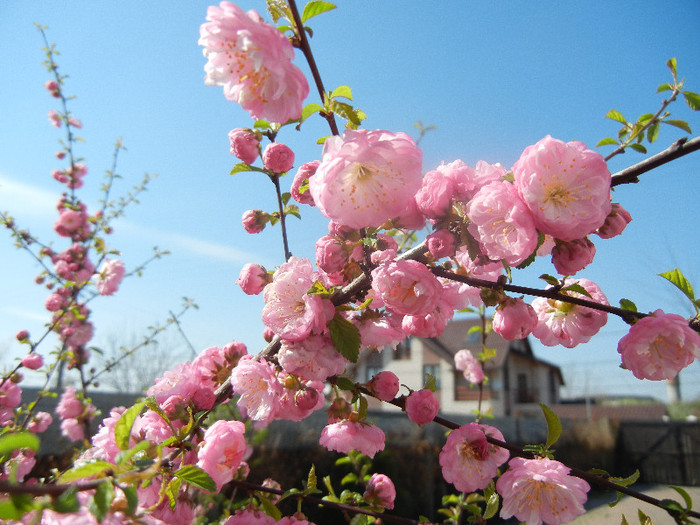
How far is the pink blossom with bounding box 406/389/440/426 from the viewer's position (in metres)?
1.04

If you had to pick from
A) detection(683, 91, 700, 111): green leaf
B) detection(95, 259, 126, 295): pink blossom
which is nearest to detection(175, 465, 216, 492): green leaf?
detection(683, 91, 700, 111): green leaf

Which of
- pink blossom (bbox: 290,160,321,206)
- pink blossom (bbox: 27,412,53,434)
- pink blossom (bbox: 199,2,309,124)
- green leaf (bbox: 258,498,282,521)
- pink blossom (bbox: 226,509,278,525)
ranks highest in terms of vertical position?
pink blossom (bbox: 199,2,309,124)

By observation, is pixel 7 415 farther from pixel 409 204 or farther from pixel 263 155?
pixel 409 204

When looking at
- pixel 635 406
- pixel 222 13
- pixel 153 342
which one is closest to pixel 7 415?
pixel 153 342

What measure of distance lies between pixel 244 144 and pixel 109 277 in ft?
11.4

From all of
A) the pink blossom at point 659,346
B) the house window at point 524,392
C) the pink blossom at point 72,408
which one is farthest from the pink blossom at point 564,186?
the house window at point 524,392

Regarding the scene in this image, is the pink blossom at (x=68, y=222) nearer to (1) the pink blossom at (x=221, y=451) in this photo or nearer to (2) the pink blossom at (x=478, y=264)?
(1) the pink blossom at (x=221, y=451)

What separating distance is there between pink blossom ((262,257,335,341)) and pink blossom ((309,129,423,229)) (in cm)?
19

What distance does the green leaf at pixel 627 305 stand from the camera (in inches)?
36.9

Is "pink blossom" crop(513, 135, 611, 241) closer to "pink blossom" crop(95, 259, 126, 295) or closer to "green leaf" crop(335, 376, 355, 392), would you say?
"green leaf" crop(335, 376, 355, 392)

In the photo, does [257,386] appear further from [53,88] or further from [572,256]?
[53,88]

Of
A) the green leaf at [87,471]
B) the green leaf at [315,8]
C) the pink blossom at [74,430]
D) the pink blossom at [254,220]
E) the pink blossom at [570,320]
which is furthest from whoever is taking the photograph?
the pink blossom at [74,430]

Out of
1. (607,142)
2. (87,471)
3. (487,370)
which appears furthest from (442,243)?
(487,370)

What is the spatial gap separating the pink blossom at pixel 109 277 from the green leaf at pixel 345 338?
3.79 meters
